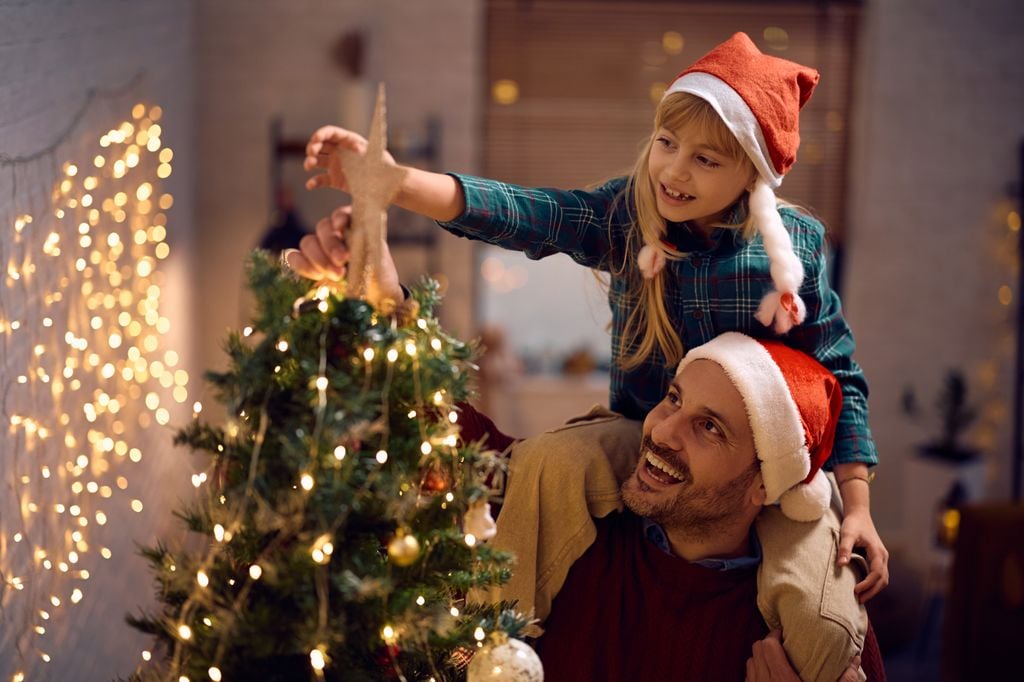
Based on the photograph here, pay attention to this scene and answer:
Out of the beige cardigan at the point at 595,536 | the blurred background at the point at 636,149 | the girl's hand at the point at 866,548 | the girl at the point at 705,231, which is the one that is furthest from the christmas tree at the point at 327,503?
the blurred background at the point at 636,149

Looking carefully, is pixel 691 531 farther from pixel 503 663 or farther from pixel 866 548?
pixel 503 663

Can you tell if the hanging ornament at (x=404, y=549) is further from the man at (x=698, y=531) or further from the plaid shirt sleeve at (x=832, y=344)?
the plaid shirt sleeve at (x=832, y=344)

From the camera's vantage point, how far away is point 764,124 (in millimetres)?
1160

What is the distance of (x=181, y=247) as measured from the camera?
315 centimetres

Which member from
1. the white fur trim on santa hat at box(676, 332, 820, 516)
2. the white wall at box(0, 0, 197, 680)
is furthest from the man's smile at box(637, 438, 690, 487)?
the white wall at box(0, 0, 197, 680)

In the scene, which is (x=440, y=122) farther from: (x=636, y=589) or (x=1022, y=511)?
(x=636, y=589)

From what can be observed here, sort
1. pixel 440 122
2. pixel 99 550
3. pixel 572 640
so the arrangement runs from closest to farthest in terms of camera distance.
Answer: pixel 572 640
pixel 99 550
pixel 440 122

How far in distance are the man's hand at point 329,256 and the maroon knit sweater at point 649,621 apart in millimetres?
525

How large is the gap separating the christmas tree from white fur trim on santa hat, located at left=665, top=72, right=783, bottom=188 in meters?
0.42

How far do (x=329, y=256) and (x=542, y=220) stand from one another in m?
0.28

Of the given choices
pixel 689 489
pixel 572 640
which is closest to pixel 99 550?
pixel 572 640

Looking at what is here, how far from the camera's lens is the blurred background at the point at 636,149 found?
134 inches

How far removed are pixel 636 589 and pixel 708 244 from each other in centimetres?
47

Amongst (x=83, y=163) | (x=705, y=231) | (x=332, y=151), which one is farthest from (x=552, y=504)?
(x=83, y=163)
